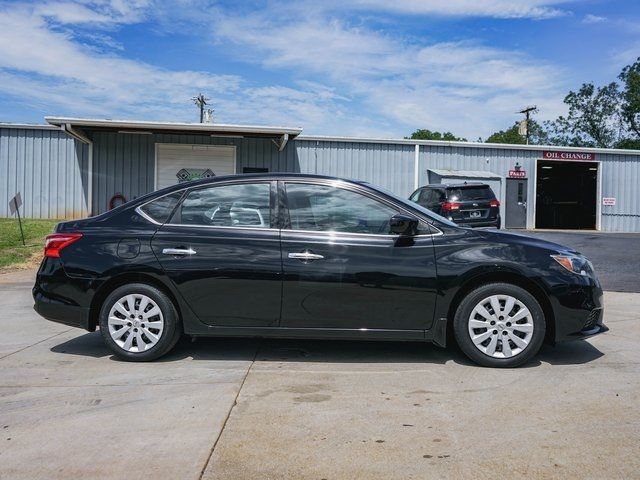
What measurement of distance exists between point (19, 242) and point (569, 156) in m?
20.2

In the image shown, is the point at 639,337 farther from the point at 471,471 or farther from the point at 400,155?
the point at 400,155

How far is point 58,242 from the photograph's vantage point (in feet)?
17.0

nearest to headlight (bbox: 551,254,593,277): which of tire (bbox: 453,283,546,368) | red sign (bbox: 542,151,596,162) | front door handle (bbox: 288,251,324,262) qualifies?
tire (bbox: 453,283,546,368)

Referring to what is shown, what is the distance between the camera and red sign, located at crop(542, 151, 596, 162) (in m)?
23.4

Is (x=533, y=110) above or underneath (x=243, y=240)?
above

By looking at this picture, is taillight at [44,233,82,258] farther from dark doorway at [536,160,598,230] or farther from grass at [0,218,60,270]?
dark doorway at [536,160,598,230]

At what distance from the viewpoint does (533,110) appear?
171ft

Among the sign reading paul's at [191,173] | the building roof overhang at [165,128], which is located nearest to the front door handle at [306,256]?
the building roof overhang at [165,128]

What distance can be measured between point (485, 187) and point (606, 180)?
12.3 metres

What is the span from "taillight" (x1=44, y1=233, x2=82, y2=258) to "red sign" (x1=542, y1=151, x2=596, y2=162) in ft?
70.8

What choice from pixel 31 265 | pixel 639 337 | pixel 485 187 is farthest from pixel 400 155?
pixel 639 337

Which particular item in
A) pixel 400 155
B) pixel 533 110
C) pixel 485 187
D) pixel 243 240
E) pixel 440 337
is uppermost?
pixel 533 110

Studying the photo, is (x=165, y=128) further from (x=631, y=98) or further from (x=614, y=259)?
(x=631, y=98)

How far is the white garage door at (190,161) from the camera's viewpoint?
70.0 ft
